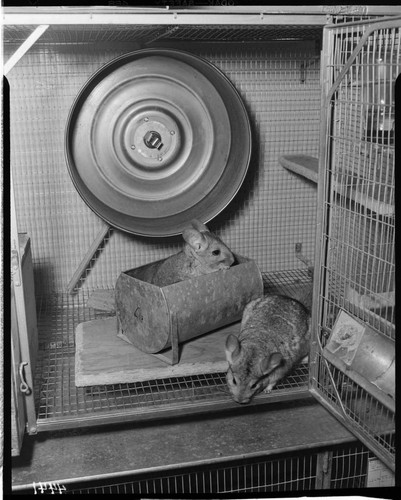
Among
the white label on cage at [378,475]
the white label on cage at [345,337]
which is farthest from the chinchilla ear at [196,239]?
the white label on cage at [378,475]

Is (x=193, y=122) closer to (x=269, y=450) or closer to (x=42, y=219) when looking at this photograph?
(x=42, y=219)

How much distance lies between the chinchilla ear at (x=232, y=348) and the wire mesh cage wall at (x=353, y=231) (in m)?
0.35

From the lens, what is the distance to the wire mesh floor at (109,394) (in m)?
2.70

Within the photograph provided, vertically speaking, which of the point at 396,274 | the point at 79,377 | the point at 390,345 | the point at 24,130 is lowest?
the point at 79,377

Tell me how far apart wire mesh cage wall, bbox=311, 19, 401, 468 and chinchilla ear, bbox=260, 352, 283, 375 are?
7.5 inches

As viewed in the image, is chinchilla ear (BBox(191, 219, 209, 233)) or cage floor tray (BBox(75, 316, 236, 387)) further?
chinchilla ear (BBox(191, 219, 209, 233))

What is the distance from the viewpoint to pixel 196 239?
334 centimetres

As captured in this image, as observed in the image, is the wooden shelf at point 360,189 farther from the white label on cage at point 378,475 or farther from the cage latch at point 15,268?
the cage latch at point 15,268

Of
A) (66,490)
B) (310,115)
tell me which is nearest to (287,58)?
(310,115)

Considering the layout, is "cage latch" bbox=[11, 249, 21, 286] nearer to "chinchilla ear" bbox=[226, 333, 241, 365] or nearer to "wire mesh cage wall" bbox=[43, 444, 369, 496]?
"wire mesh cage wall" bbox=[43, 444, 369, 496]

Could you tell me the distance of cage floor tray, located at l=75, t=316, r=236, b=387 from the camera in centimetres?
287

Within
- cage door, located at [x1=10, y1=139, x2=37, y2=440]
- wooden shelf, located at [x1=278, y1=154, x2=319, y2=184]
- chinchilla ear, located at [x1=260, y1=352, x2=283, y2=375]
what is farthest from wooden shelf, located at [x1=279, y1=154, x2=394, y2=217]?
cage door, located at [x1=10, y1=139, x2=37, y2=440]

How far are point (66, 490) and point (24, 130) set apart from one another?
219 centimetres

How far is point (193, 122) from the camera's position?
12.1 ft
